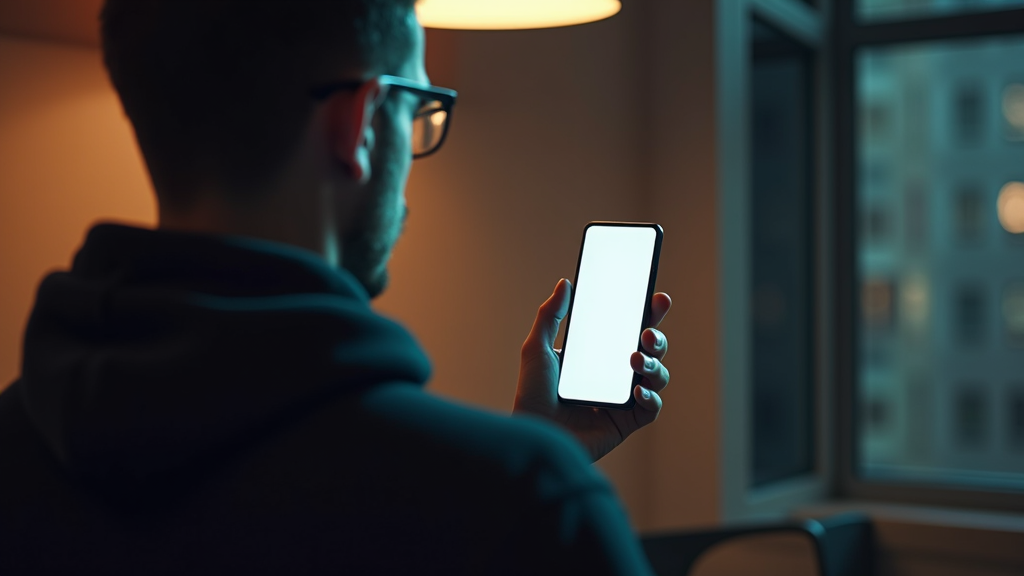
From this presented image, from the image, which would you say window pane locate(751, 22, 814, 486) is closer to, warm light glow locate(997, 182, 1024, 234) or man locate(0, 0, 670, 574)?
warm light glow locate(997, 182, 1024, 234)

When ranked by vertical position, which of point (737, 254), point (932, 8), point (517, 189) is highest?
point (932, 8)

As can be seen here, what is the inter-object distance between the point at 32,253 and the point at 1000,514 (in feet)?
8.82

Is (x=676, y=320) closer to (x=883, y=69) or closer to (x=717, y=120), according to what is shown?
(x=717, y=120)

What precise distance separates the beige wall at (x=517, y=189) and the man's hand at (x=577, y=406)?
0.65m

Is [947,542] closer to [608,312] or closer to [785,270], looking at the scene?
[785,270]

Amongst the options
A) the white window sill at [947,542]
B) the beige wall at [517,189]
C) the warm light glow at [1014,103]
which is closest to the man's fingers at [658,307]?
the beige wall at [517,189]

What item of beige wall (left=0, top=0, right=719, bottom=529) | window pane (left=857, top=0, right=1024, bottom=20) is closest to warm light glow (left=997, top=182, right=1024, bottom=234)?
window pane (left=857, top=0, right=1024, bottom=20)

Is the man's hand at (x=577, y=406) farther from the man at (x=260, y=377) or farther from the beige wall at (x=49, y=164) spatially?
the beige wall at (x=49, y=164)

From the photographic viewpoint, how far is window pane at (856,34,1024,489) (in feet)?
51.2

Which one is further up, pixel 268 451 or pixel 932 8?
pixel 932 8

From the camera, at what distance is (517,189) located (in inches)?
88.2

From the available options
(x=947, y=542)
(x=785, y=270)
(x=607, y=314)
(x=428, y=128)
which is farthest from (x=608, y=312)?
(x=785, y=270)

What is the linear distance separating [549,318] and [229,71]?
0.62 meters

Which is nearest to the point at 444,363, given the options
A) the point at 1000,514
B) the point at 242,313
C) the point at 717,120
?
the point at 717,120
